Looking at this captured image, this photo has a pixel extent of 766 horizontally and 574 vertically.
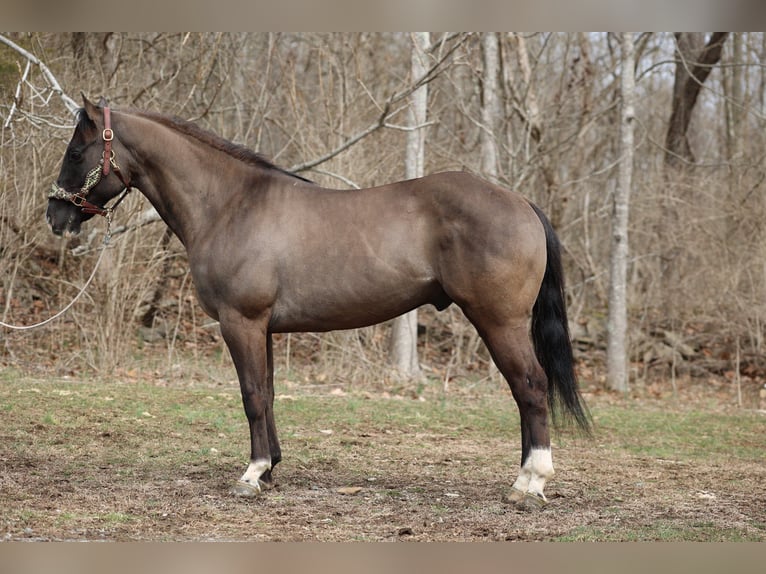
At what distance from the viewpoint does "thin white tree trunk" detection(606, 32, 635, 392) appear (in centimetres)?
1155

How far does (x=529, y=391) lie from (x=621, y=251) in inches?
281

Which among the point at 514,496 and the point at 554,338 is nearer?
the point at 514,496

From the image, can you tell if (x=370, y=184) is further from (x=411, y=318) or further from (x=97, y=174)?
(x=97, y=174)

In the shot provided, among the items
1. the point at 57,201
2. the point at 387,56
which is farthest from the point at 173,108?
the point at 57,201

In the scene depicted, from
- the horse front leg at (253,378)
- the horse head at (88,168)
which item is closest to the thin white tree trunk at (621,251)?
the horse front leg at (253,378)

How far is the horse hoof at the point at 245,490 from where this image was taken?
501 centimetres

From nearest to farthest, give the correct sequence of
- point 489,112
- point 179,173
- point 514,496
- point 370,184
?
point 514,496 < point 179,173 < point 370,184 < point 489,112

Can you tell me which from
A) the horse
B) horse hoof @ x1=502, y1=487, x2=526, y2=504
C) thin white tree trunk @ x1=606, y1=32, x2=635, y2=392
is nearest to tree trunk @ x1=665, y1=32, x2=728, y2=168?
thin white tree trunk @ x1=606, y1=32, x2=635, y2=392

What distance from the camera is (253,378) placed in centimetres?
519

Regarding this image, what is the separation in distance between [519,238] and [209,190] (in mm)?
2042

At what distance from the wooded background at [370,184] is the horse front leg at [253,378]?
160 inches

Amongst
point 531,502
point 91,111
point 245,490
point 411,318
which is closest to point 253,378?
point 245,490
